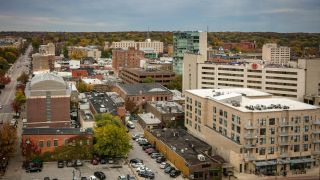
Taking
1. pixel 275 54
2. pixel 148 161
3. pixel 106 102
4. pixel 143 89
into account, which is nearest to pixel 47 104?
pixel 148 161

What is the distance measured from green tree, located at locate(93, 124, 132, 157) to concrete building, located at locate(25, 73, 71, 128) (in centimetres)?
714

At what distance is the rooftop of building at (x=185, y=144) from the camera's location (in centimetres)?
3069

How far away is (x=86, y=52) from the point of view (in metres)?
114

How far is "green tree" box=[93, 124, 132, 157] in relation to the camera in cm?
3288

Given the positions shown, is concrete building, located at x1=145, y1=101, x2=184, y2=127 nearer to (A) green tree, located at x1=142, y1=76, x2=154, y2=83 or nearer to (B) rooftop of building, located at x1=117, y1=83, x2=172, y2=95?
(B) rooftop of building, located at x1=117, y1=83, x2=172, y2=95

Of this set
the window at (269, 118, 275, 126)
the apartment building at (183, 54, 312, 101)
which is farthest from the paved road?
the apartment building at (183, 54, 312, 101)

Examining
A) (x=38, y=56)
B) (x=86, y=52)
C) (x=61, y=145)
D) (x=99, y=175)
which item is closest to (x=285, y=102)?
(x=99, y=175)

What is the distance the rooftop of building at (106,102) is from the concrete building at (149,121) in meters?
2.90

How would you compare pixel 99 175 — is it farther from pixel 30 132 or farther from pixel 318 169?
pixel 318 169

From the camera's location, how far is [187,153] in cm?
3183

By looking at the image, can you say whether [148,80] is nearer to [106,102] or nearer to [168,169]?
[106,102]

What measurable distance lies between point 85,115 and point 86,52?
7397 centimetres

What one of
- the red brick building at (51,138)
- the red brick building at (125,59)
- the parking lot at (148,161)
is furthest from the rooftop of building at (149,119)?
the red brick building at (125,59)

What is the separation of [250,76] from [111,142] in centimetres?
2267
